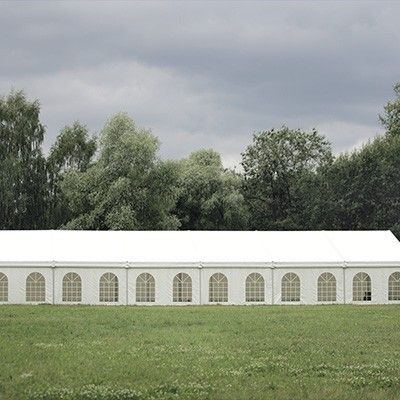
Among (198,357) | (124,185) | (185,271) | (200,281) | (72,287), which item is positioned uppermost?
(124,185)

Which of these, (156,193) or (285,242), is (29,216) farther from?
(285,242)

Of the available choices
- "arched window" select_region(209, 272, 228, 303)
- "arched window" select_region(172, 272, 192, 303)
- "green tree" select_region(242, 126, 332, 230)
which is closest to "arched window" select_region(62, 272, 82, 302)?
"arched window" select_region(172, 272, 192, 303)

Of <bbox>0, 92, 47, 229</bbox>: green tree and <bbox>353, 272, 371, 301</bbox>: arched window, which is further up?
<bbox>0, 92, 47, 229</bbox>: green tree

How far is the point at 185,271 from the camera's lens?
47.8 meters

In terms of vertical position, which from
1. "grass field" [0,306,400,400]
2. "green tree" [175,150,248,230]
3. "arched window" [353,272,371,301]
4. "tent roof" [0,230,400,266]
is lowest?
"grass field" [0,306,400,400]

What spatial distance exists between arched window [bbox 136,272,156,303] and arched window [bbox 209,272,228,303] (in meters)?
3.02

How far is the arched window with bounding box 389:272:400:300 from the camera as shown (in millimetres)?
49412

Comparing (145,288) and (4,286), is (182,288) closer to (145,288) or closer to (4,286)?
(145,288)

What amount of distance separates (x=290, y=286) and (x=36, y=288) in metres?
13.2

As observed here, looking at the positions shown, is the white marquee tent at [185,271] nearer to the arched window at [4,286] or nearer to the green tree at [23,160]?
the arched window at [4,286]

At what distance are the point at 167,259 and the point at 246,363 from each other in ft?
86.9

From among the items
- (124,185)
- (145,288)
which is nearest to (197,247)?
(145,288)

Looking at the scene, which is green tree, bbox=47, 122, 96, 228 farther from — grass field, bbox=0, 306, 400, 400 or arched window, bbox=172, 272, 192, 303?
grass field, bbox=0, 306, 400, 400

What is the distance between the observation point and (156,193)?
73.4 metres
